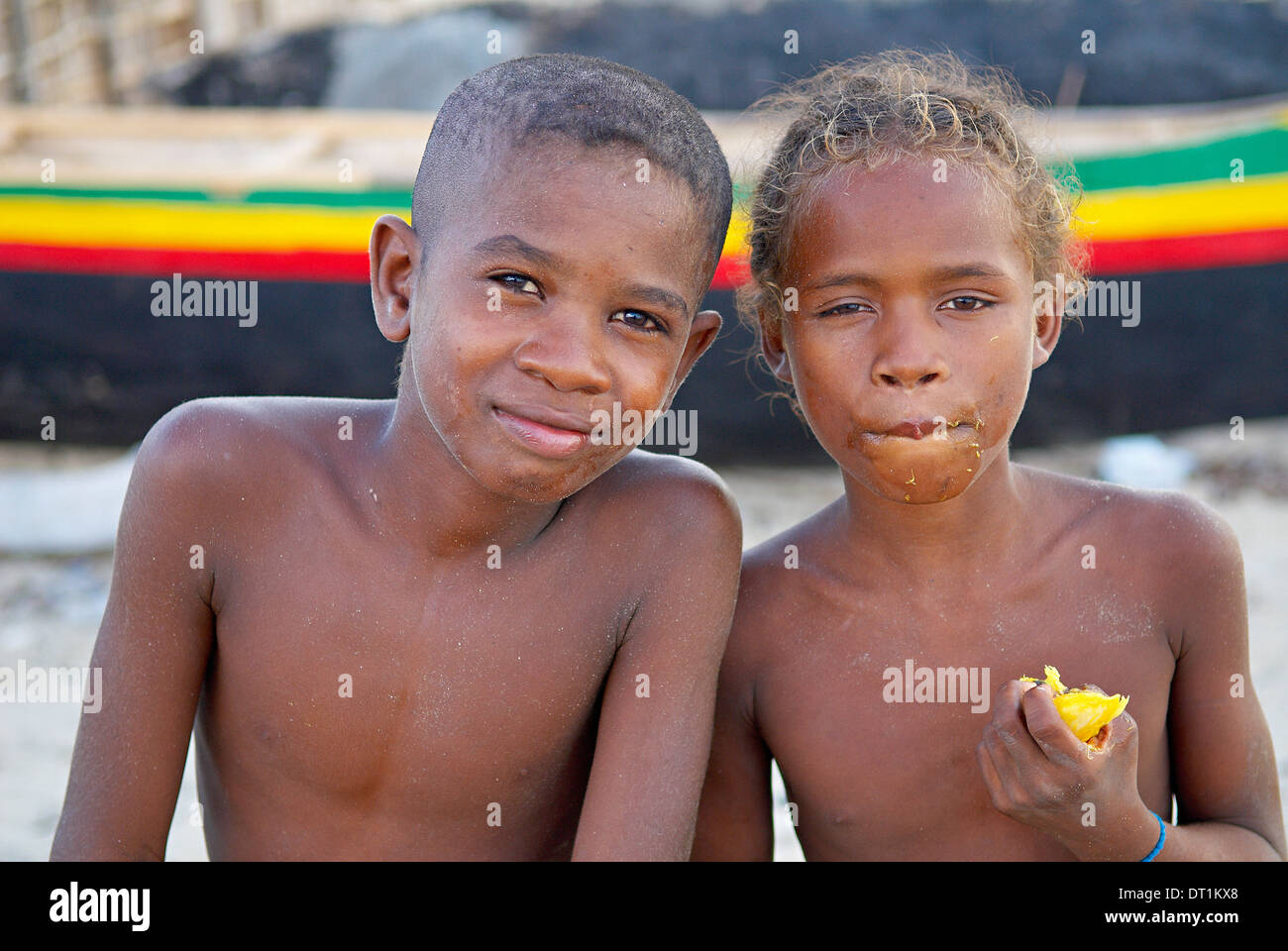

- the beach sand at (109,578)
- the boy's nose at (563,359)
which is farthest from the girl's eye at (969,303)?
the beach sand at (109,578)

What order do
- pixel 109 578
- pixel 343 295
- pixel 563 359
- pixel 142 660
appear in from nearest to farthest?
pixel 563 359 → pixel 142 660 → pixel 109 578 → pixel 343 295

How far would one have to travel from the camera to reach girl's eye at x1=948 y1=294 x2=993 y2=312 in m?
1.88

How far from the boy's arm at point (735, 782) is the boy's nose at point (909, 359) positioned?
572 millimetres

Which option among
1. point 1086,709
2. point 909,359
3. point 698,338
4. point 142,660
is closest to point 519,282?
point 698,338

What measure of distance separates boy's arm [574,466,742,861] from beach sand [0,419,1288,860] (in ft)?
4.38

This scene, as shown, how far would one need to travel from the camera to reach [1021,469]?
7.22 ft

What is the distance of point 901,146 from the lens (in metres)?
1.93

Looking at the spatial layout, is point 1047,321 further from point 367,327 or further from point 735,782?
point 367,327

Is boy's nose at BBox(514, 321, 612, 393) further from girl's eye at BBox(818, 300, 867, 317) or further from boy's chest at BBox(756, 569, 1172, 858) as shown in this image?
boy's chest at BBox(756, 569, 1172, 858)

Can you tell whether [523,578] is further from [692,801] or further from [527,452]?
[692,801]

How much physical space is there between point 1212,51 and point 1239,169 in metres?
2.25

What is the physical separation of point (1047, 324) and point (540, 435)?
907mm

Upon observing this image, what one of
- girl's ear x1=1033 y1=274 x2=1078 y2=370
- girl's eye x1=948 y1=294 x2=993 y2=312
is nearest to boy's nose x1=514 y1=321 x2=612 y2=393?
girl's eye x1=948 y1=294 x2=993 y2=312

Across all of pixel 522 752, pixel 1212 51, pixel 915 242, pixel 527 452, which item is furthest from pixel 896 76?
pixel 1212 51
